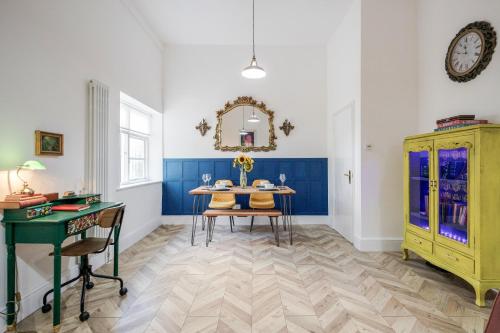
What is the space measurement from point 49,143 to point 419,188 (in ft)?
13.5

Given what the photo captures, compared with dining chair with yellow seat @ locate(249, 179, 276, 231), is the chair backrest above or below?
above

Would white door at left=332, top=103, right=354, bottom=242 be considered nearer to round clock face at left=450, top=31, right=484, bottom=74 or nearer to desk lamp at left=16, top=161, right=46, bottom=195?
round clock face at left=450, top=31, right=484, bottom=74

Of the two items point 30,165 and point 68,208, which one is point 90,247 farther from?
point 30,165

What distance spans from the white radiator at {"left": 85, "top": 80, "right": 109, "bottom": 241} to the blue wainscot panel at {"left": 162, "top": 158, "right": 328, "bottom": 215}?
2017 mm

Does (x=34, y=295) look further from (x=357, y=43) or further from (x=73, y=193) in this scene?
(x=357, y=43)

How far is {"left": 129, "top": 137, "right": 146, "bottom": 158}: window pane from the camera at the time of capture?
176 inches

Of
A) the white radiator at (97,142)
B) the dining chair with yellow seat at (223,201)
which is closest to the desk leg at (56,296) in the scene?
the white radiator at (97,142)

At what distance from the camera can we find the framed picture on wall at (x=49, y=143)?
2193 mm

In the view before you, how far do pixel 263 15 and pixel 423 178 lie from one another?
3.44m

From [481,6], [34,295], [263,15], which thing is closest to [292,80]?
[263,15]

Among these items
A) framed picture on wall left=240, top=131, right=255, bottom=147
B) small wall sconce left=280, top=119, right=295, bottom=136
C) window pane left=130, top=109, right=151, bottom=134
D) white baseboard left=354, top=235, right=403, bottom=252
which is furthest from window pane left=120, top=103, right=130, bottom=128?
white baseboard left=354, top=235, right=403, bottom=252

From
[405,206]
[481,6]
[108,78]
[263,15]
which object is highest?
[263,15]

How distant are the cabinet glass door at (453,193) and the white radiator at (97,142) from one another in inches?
154

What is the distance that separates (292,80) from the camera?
5.16 m
